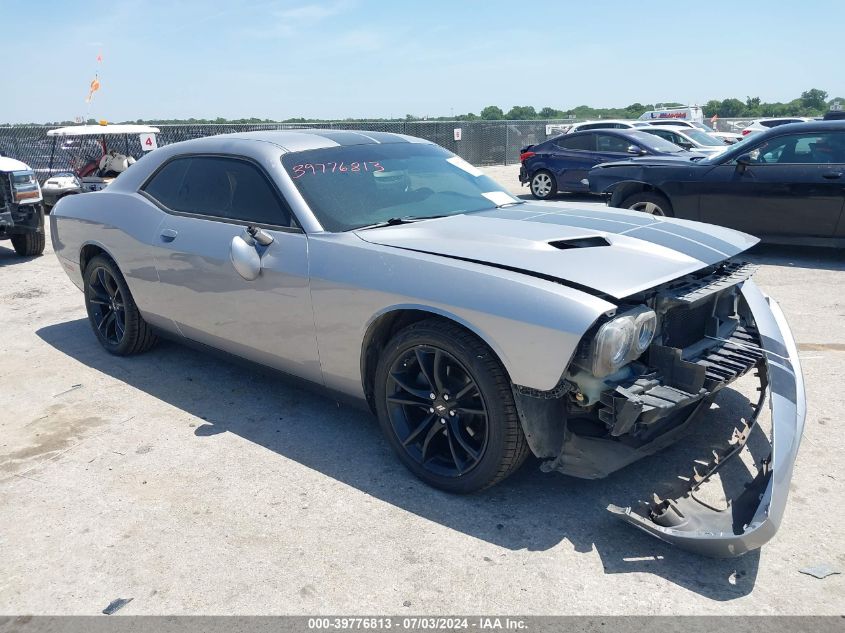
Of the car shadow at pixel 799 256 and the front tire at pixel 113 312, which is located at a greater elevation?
the front tire at pixel 113 312

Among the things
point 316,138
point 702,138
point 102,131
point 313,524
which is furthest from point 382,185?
point 702,138

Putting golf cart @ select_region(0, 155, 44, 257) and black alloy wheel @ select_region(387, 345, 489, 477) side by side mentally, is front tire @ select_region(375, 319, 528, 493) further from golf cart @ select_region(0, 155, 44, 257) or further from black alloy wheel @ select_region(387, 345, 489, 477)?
golf cart @ select_region(0, 155, 44, 257)

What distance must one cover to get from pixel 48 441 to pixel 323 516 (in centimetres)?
191

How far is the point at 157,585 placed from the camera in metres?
2.72

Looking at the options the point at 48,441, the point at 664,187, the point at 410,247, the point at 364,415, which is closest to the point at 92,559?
the point at 48,441

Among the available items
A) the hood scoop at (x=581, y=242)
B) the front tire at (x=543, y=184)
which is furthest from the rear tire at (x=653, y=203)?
the front tire at (x=543, y=184)

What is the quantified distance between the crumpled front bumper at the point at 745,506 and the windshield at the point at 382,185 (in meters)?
1.90

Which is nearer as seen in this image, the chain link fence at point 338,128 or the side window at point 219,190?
the side window at point 219,190

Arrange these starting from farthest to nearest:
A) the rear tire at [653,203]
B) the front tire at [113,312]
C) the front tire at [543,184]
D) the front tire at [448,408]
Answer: the front tire at [543,184] < the rear tire at [653,203] < the front tire at [113,312] < the front tire at [448,408]

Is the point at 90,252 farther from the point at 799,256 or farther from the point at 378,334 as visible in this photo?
the point at 799,256

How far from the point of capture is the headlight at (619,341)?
266 cm

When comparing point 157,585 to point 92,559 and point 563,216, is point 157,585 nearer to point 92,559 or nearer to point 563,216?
point 92,559

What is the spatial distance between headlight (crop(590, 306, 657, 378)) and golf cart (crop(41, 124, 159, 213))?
38.2ft

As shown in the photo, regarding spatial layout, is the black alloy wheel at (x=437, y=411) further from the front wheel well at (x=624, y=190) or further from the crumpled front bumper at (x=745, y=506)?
the front wheel well at (x=624, y=190)
